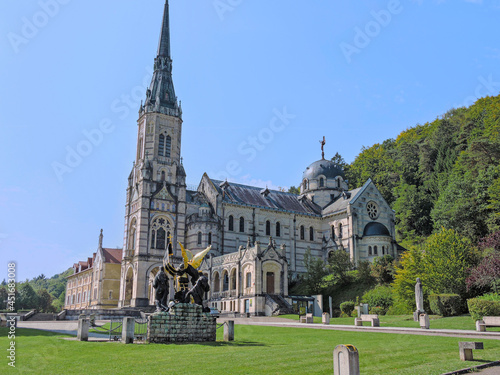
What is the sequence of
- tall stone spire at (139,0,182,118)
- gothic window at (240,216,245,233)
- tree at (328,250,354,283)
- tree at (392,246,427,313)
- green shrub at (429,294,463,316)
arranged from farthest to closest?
tall stone spire at (139,0,182,118), gothic window at (240,216,245,233), tree at (328,250,354,283), tree at (392,246,427,313), green shrub at (429,294,463,316)

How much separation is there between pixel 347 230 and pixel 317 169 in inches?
564

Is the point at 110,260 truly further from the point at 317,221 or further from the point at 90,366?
the point at 90,366

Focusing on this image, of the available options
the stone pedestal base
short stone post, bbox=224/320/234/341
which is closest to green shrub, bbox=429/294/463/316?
short stone post, bbox=224/320/234/341

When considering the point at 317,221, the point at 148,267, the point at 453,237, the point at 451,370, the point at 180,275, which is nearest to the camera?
the point at 451,370

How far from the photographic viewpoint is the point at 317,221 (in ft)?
232

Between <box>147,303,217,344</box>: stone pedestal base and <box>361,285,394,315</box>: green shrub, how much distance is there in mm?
27482

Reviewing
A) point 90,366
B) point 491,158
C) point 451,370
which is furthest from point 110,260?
point 451,370

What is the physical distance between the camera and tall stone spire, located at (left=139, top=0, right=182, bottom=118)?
65.4 meters

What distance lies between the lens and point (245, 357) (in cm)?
1520

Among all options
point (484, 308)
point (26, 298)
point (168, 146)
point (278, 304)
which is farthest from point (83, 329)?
point (26, 298)

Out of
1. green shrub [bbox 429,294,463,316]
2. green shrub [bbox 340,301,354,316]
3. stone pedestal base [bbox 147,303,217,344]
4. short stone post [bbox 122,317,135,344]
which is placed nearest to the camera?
short stone post [bbox 122,317,135,344]

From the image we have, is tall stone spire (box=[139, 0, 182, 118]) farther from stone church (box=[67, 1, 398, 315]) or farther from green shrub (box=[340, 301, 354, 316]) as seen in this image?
green shrub (box=[340, 301, 354, 316])

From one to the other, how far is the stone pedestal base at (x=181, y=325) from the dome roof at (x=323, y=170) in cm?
5583

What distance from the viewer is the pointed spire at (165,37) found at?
6962 cm
